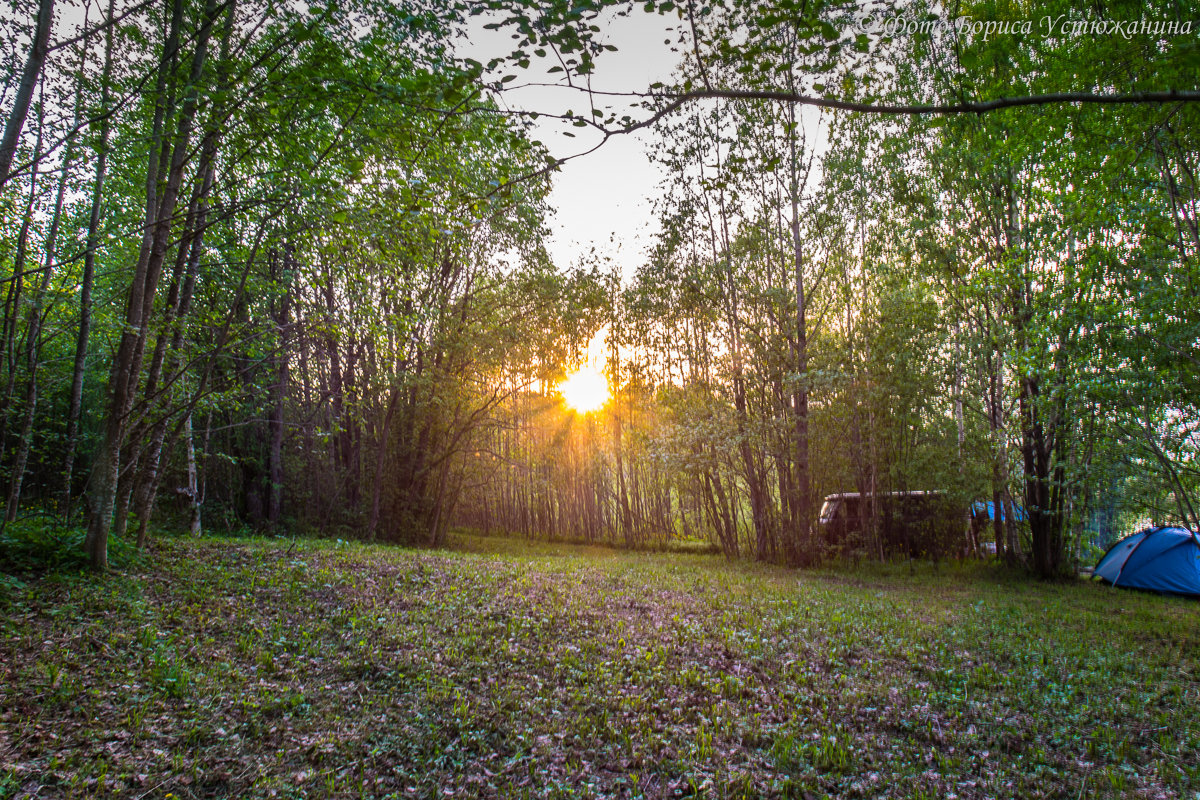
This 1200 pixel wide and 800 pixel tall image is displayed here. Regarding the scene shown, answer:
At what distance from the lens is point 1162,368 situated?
6684mm

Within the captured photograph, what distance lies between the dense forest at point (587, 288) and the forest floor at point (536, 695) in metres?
1.97

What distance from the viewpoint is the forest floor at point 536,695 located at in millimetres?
2936

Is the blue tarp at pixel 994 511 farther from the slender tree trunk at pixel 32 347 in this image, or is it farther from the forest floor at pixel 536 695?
the slender tree trunk at pixel 32 347

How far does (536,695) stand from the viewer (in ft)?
13.0

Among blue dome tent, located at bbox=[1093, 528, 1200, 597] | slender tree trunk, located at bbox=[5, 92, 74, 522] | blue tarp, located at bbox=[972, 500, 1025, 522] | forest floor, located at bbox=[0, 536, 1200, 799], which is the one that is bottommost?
forest floor, located at bbox=[0, 536, 1200, 799]

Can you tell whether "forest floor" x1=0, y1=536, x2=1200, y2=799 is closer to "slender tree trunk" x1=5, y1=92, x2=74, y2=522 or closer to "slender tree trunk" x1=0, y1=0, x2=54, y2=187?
"slender tree trunk" x1=5, y1=92, x2=74, y2=522

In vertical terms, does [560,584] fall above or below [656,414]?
below

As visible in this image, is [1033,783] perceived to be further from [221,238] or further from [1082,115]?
[221,238]

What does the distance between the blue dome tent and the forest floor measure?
4.22 metres

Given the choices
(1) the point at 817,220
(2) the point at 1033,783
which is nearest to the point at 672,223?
(1) the point at 817,220

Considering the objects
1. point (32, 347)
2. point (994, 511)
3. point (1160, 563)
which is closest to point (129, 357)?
point (32, 347)

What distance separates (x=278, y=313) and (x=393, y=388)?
2926mm

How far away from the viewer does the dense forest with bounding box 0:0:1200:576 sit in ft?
13.5

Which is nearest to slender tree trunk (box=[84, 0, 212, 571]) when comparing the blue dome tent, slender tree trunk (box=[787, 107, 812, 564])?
slender tree trunk (box=[787, 107, 812, 564])
